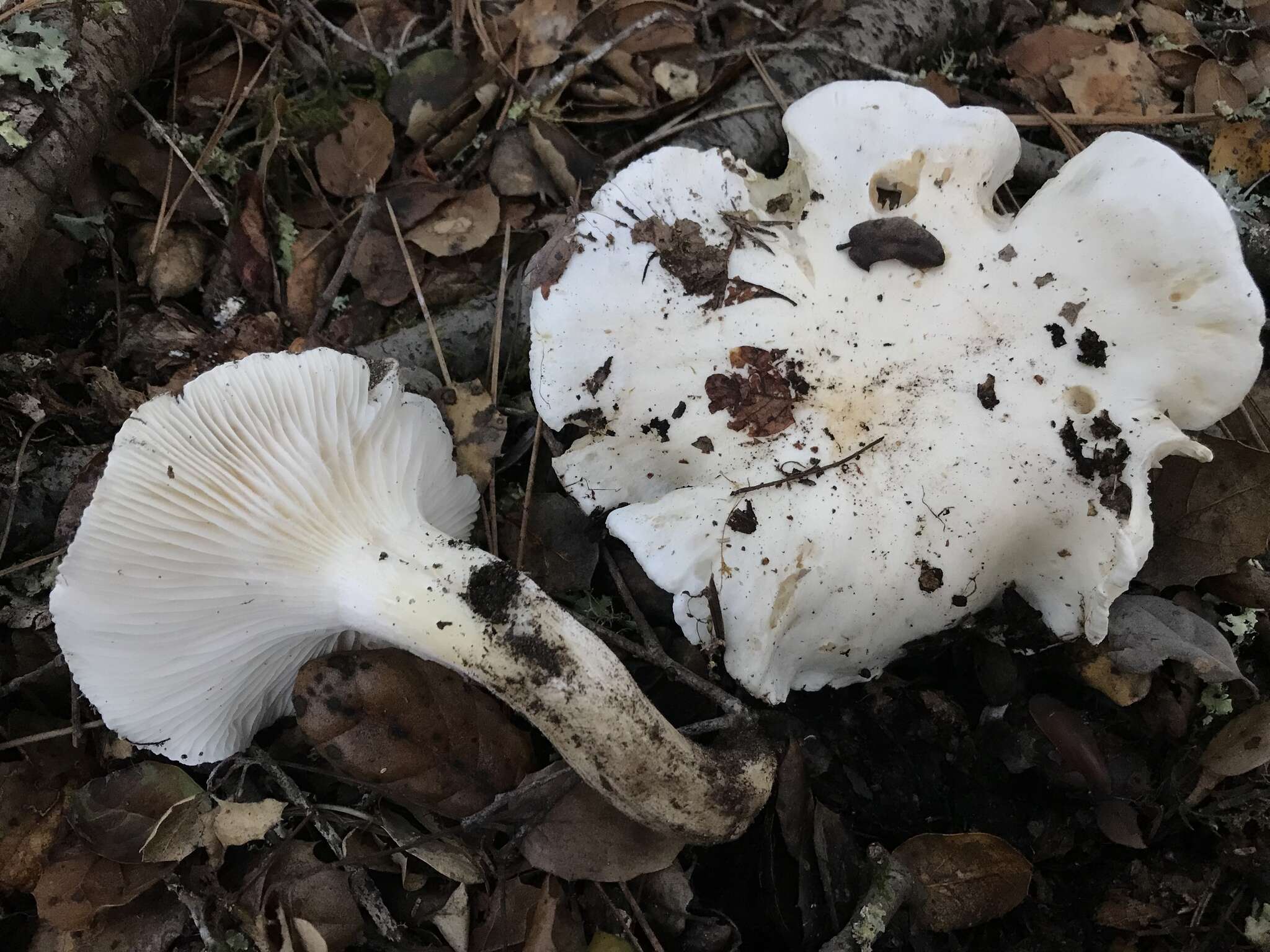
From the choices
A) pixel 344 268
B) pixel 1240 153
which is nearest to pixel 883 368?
pixel 1240 153

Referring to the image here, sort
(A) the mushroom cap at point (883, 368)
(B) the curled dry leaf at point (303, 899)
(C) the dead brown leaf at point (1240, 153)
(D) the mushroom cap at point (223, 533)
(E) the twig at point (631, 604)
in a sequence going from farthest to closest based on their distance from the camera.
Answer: (C) the dead brown leaf at point (1240, 153) → (E) the twig at point (631, 604) → (B) the curled dry leaf at point (303, 899) → (A) the mushroom cap at point (883, 368) → (D) the mushroom cap at point (223, 533)

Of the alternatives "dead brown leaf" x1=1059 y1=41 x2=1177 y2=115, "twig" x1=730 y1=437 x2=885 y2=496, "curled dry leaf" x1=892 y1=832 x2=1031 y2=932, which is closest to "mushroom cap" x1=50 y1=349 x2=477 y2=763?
"twig" x1=730 y1=437 x2=885 y2=496

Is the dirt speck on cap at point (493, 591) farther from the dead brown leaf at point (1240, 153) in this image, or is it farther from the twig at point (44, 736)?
the dead brown leaf at point (1240, 153)

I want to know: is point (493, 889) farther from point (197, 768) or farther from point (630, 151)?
point (630, 151)

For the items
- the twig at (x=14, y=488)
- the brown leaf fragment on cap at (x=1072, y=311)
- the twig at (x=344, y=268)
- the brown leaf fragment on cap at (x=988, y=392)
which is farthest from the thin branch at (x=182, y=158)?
the brown leaf fragment on cap at (x=1072, y=311)

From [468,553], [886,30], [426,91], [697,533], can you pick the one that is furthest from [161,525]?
[886,30]

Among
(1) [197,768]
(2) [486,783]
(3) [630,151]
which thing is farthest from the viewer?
(3) [630,151]
